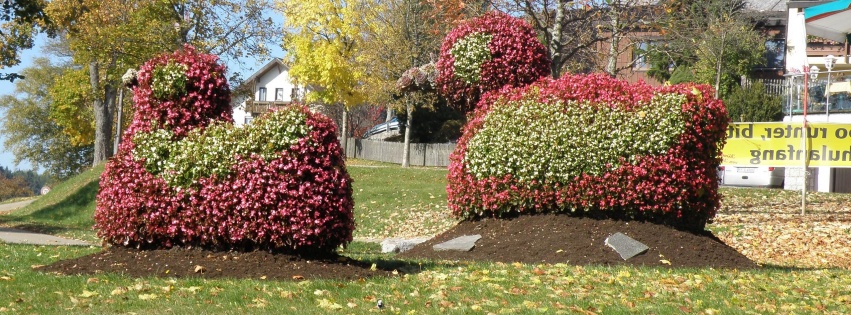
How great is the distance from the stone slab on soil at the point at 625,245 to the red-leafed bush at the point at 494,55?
8.52 feet

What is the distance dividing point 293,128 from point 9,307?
296cm

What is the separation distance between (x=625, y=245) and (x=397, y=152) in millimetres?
34253

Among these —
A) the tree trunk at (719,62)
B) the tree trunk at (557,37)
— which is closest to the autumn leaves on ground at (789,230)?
the tree trunk at (557,37)

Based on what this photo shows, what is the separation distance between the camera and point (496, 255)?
37.8ft

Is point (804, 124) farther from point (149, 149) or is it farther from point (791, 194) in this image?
point (149, 149)

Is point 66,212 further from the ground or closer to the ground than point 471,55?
closer to the ground

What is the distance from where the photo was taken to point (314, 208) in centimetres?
913

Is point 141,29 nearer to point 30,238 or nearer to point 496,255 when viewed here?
point 30,238

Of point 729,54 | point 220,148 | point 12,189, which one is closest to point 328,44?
point 729,54

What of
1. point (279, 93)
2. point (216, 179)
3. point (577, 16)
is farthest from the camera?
point (279, 93)

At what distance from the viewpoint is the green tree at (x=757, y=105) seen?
37969 mm

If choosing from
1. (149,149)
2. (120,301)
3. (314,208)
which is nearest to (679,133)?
(314,208)

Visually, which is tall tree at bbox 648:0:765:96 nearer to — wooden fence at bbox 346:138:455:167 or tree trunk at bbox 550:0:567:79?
wooden fence at bbox 346:138:455:167

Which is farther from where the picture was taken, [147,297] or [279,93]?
[279,93]
